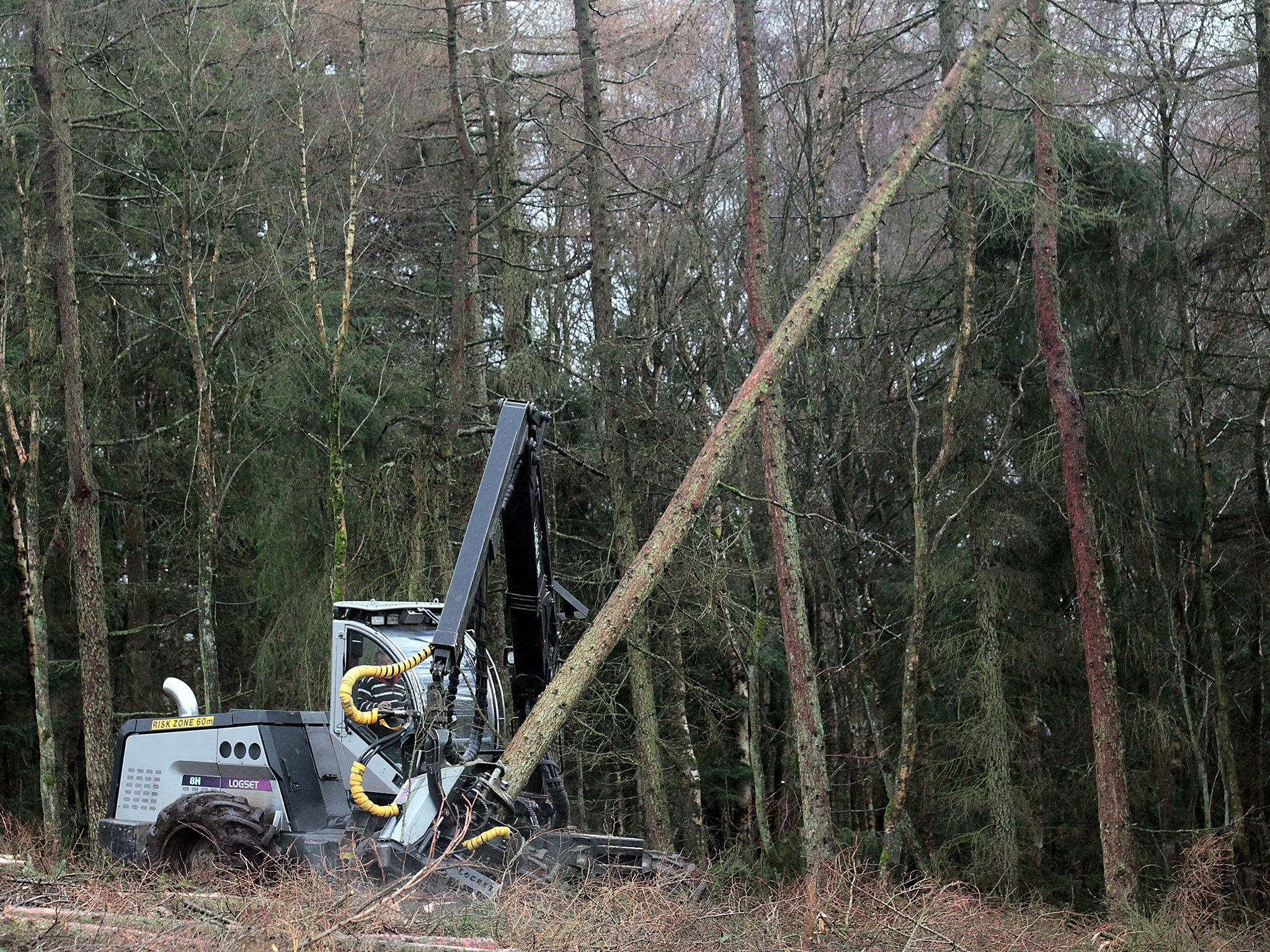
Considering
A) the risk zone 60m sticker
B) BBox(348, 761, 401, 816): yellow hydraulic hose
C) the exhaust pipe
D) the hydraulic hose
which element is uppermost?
the hydraulic hose

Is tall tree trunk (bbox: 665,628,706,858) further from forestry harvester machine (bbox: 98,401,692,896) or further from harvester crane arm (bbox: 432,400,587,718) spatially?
harvester crane arm (bbox: 432,400,587,718)

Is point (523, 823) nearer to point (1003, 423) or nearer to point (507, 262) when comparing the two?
point (507, 262)

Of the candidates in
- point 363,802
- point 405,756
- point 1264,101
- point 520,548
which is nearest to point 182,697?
point 405,756

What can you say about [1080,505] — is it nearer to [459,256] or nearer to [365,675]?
[365,675]

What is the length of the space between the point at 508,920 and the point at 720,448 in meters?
4.35

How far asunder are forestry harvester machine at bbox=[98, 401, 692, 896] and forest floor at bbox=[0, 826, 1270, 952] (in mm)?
444

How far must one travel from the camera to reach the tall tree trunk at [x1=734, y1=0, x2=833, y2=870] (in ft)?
37.0

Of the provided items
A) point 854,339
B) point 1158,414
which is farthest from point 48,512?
point 1158,414

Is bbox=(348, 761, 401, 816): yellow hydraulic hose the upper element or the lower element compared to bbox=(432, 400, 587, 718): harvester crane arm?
lower

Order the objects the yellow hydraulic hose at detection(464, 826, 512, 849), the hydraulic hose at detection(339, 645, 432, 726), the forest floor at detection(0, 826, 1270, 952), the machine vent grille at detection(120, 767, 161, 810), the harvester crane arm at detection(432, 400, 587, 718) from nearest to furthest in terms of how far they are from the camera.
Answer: the forest floor at detection(0, 826, 1270, 952)
the yellow hydraulic hose at detection(464, 826, 512, 849)
the hydraulic hose at detection(339, 645, 432, 726)
the harvester crane arm at detection(432, 400, 587, 718)
the machine vent grille at detection(120, 767, 161, 810)

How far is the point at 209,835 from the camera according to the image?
29.5 feet

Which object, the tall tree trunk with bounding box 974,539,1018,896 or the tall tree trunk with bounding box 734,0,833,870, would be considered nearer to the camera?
the tall tree trunk with bounding box 734,0,833,870

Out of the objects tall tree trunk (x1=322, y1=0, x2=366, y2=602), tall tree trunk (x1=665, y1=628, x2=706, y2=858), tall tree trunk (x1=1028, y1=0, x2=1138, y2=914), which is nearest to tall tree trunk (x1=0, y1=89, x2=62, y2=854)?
tall tree trunk (x1=322, y1=0, x2=366, y2=602)

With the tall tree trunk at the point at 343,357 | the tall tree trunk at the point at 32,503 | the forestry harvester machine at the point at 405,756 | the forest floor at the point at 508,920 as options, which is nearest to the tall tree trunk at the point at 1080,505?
the forest floor at the point at 508,920
